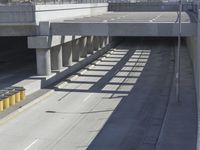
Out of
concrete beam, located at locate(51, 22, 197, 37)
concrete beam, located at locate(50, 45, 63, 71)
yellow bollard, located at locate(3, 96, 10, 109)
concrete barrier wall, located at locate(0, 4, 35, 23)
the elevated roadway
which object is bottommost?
the elevated roadway

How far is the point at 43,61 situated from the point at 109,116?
39.0ft

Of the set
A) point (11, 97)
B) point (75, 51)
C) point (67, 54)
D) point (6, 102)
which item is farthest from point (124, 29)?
point (6, 102)

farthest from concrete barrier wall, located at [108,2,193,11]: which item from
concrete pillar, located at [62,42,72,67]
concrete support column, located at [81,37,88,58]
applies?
concrete pillar, located at [62,42,72,67]

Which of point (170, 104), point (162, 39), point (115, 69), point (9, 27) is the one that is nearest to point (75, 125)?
point (170, 104)

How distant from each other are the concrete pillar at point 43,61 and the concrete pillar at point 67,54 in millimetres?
5814

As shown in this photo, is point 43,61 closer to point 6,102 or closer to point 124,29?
point 124,29

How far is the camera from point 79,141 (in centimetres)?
2231

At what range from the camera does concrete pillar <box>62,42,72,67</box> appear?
43312 mm

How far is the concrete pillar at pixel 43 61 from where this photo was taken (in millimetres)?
36969

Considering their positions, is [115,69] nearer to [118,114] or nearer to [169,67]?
[169,67]

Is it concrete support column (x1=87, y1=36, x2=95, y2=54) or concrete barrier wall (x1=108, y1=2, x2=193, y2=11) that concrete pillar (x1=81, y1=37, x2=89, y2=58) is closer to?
concrete support column (x1=87, y1=36, x2=95, y2=54)

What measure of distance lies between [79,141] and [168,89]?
14750 millimetres

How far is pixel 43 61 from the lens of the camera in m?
37.1

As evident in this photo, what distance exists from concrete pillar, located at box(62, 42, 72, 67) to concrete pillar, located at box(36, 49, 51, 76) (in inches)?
229
